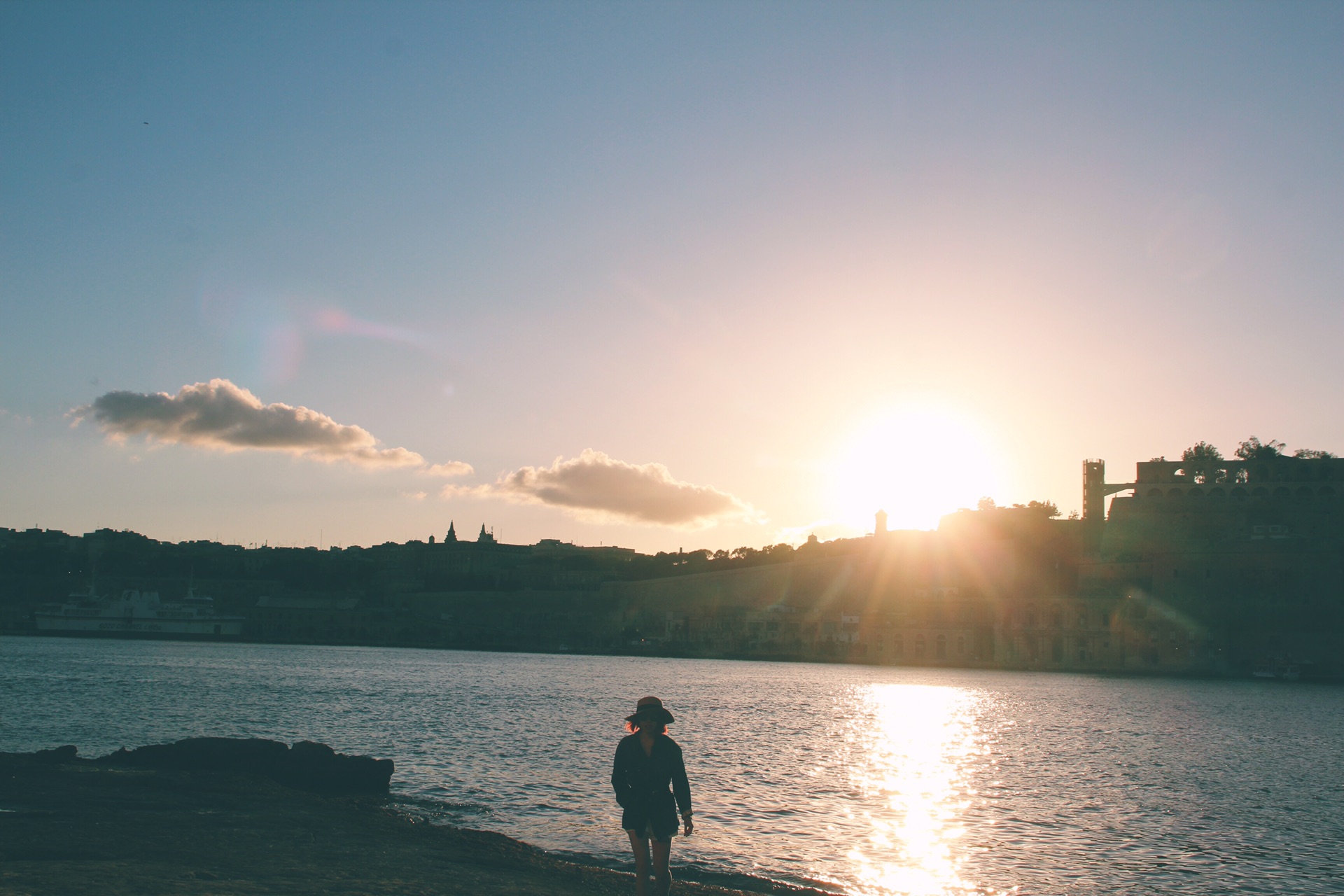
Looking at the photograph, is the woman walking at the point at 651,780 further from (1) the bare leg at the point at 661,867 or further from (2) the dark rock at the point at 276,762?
(2) the dark rock at the point at 276,762

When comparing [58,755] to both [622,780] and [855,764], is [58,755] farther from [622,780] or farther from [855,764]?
[855,764]

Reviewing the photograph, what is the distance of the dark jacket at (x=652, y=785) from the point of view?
9.01 metres

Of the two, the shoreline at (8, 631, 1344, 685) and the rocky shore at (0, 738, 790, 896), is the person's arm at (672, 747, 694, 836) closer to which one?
the rocky shore at (0, 738, 790, 896)

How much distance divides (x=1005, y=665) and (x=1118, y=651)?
39.3ft

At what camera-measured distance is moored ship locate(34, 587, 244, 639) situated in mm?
123688

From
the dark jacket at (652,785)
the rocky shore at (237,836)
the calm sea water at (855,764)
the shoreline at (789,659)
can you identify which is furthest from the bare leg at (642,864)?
the shoreline at (789,659)

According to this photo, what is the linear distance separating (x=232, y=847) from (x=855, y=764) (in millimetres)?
18680

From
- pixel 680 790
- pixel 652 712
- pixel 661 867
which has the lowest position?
pixel 661 867

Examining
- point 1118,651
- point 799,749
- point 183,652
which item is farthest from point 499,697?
point 1118,651

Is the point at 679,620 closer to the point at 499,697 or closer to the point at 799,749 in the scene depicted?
the point at 499,697

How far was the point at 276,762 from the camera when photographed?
18.7 meters

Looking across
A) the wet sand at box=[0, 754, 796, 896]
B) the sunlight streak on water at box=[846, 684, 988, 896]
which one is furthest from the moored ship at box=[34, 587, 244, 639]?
the wet sand at box=[0, 754, 796, 896]

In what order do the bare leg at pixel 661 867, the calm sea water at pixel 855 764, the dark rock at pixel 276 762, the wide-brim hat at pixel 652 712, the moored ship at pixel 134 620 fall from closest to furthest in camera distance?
1. the wide-brim hat at pixel 652 712
2. the bare leg at pixel 661 867
3. the calm sea water at pixel 855 764
4. the dark rock at pixel 276 762
5. the moored ship at pixel 134 620

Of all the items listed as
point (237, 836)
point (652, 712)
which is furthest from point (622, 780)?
point (237, 836)
